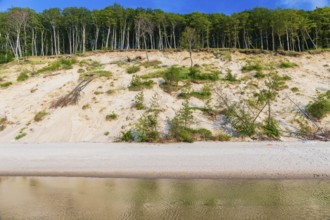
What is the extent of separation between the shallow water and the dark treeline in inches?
1549

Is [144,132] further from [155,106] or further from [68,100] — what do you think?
[68,100]

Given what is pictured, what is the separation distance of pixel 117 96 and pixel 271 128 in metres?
14.9

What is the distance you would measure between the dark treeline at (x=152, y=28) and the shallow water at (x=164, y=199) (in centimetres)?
3934

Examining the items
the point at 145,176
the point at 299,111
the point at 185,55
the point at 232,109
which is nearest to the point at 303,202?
the point at 145,176

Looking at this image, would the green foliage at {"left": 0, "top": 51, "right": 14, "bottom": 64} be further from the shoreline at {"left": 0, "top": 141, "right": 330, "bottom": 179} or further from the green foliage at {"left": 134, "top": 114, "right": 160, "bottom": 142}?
the green foliage at {"left": 134, "top": 114, "right": 160, "bottom": 142}

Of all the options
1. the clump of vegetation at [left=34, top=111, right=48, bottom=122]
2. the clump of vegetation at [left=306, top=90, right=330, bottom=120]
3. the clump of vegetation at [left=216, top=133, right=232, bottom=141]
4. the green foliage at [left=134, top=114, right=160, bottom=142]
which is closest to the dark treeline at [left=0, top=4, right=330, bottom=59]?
the clump of vegetation at [left=306, top=90, right=330, bottom=120]

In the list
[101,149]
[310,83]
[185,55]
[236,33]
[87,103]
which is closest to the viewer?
[101,149]

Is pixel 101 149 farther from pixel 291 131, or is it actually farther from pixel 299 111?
pixel 299 111

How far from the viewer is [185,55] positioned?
44.4m

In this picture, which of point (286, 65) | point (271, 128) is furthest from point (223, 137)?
point (286, 65)

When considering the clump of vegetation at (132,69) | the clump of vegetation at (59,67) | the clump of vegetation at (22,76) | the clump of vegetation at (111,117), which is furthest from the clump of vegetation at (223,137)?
the clump of vegetation at (22,76)

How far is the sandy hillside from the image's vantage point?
24.9m

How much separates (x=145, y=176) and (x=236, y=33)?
46.9 meters

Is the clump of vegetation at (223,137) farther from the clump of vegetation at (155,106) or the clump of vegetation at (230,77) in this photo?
the clump of vegetation at (230,77)
